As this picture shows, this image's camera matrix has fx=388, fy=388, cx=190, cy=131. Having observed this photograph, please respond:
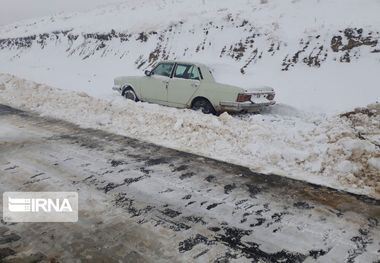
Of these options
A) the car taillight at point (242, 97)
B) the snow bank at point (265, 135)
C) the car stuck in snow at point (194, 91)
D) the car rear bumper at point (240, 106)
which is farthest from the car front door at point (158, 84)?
the car taillight at point (242, 97)

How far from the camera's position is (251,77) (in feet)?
48.4

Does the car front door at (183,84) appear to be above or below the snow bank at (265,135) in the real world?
above

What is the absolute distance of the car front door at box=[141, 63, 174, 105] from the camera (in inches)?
463

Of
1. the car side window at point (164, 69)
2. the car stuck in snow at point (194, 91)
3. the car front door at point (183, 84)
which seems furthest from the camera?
the car side window at point (164, 69)

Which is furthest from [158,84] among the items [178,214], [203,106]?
[178,214]

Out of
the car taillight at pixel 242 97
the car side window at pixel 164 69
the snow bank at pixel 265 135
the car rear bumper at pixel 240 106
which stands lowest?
the snow bank at pixel 265 135

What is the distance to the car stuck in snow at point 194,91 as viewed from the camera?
10523mm

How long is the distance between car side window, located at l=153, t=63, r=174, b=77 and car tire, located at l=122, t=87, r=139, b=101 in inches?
45.6

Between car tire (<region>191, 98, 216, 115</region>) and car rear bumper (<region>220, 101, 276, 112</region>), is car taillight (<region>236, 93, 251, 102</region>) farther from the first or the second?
car tire (<region>191, 98, 216, 115</region>)

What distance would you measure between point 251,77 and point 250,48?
2452 millimetres

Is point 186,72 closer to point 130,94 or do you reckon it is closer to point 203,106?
point 203,106

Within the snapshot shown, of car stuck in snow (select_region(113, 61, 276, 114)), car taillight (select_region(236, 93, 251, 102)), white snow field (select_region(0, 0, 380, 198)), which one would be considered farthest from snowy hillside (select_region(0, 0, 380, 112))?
car taillight (select_region(236, 93, 251, 102))

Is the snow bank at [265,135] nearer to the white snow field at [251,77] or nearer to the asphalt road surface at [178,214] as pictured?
the white snow field at [251,77]

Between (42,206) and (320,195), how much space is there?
4062 mm
